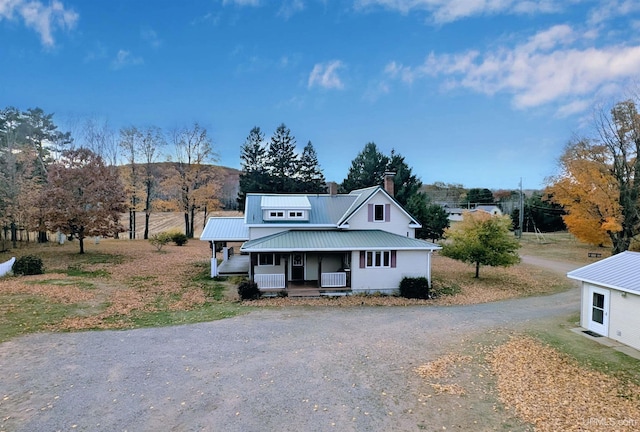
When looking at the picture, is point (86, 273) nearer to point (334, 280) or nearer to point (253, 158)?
point (334, 280)

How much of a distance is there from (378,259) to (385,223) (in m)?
3.04

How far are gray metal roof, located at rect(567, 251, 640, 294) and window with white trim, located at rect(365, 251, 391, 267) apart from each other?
8.55 m

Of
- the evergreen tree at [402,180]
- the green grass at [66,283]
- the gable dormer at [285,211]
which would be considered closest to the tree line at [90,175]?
the green grass at [66,283]

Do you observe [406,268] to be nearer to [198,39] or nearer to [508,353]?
[508,353]

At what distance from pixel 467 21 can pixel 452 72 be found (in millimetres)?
4234

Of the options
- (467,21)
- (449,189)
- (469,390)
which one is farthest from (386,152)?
(449,189)

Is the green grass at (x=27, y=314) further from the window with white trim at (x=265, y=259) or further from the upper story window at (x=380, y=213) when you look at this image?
the upper story window at (x=380, y=213)

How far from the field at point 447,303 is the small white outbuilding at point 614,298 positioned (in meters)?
1.06

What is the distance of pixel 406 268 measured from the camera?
1977 centimetres

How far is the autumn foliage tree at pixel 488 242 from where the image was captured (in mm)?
22516

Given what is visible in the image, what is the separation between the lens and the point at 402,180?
139 feet

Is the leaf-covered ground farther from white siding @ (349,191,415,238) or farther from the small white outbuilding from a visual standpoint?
white siding @ (349,191,415,238)

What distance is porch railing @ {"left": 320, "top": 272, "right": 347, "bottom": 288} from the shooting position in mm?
19359

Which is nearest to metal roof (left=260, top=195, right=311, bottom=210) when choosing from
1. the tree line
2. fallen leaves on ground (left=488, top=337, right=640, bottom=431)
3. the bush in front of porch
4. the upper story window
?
the upper story window
